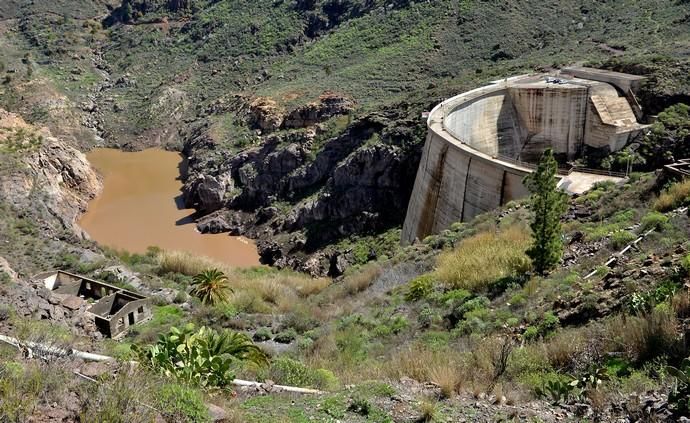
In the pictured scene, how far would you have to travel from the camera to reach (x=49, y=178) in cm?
4209

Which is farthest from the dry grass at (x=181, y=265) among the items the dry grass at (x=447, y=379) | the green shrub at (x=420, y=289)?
the dry grass at (x=447, y=379)

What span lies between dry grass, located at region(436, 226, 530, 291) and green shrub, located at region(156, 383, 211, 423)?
32.5 ft

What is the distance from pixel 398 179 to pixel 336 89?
15.7 m

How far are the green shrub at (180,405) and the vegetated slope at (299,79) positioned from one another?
1108 inches

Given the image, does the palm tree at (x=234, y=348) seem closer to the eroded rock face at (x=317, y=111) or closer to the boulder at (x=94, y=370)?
the boulder at (x=94, y=370)

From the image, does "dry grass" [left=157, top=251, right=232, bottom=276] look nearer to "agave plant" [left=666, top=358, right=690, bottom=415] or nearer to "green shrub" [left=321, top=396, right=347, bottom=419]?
"green shrub" [left=321, top=396, right=347, bottom=419]

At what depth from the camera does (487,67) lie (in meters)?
48.8

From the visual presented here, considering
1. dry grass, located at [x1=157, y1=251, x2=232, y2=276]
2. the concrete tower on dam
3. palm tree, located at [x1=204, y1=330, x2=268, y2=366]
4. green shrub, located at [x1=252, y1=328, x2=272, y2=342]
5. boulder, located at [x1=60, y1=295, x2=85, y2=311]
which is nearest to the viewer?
palm tree, located at [x1=204, y1=330, x2=268, y2=366]

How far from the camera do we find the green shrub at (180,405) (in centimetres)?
579

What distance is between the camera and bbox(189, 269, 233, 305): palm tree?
1992 centimetres

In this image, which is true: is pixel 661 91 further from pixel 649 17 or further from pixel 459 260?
pixel 459 260

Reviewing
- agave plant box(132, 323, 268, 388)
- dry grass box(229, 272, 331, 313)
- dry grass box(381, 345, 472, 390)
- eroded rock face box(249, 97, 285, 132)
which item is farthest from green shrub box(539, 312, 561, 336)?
eroded rock face box(249, 97, 285, 132)

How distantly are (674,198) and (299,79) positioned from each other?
4640cm

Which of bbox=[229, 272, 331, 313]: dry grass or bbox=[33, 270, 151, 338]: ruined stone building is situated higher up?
bbox=[33, 270, 151, 338]: ruined stone building
